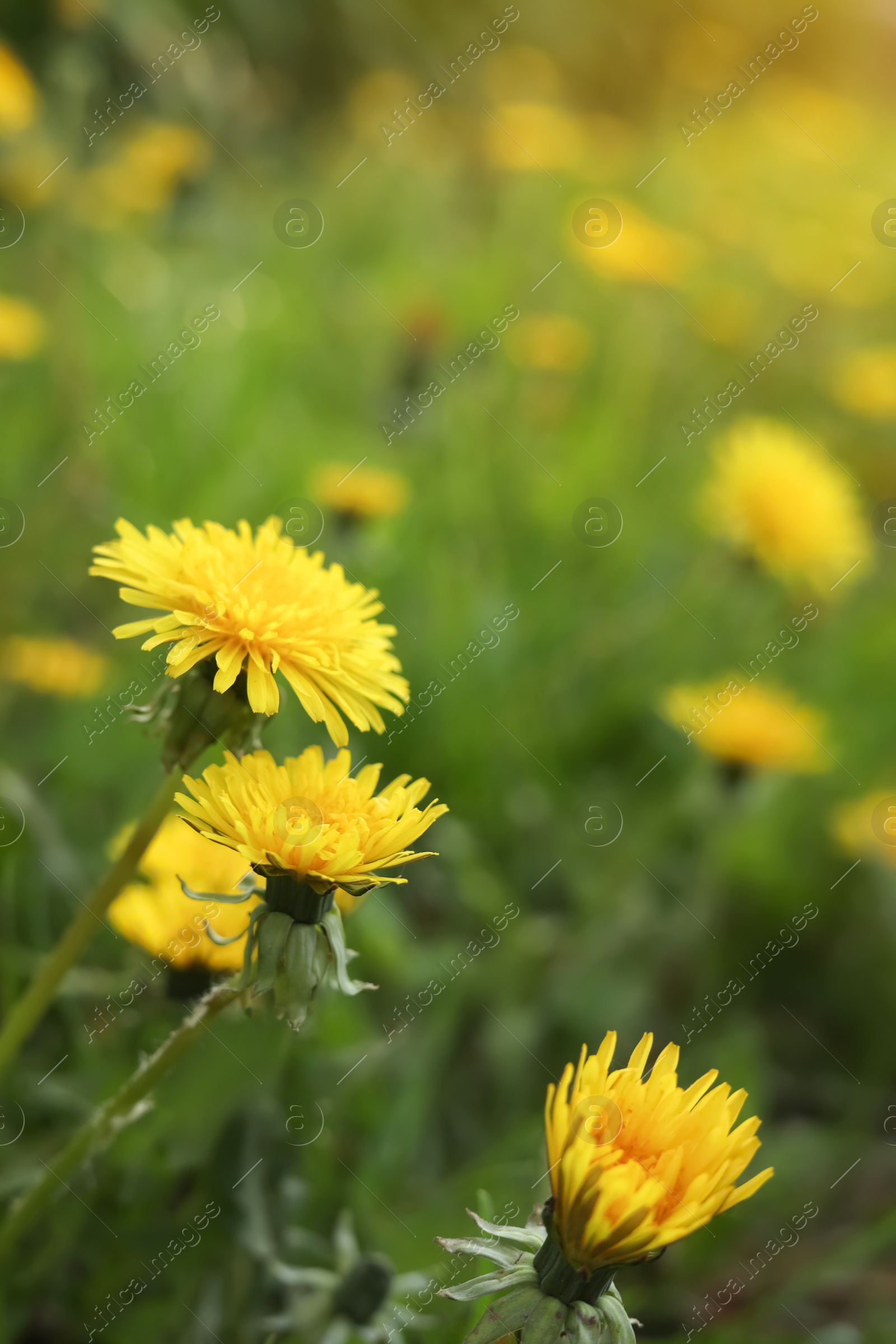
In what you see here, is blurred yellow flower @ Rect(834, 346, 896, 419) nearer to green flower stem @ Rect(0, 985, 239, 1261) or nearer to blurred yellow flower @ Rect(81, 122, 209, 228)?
blurred yellow flower @ Rect(81, 122, 209, 228)

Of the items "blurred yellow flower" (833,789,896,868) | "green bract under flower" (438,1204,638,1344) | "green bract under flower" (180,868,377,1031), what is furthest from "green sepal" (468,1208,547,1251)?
"blurred yellow flower" (833,789,896,868)

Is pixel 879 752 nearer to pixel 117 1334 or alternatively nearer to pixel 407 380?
pixel 407 380

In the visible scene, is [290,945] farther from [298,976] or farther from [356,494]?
[356,494]

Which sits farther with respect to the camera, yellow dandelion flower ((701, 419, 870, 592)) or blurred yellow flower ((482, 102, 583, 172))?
blurred yellow flower ((482, 102, 583, 172))

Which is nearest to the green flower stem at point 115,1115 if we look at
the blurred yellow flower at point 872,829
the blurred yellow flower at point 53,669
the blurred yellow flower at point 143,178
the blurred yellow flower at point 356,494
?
the blurred yellow flower at point 53,669

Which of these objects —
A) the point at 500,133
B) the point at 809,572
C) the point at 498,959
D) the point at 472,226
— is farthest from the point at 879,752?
the point at 472,226

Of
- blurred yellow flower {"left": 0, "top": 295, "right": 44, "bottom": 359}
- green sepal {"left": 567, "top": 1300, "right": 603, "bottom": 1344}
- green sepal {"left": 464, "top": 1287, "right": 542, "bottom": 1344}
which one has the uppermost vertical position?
blurred yellow flower {"left": 0, "top": 295, "right": 44, "bottom": 359}
